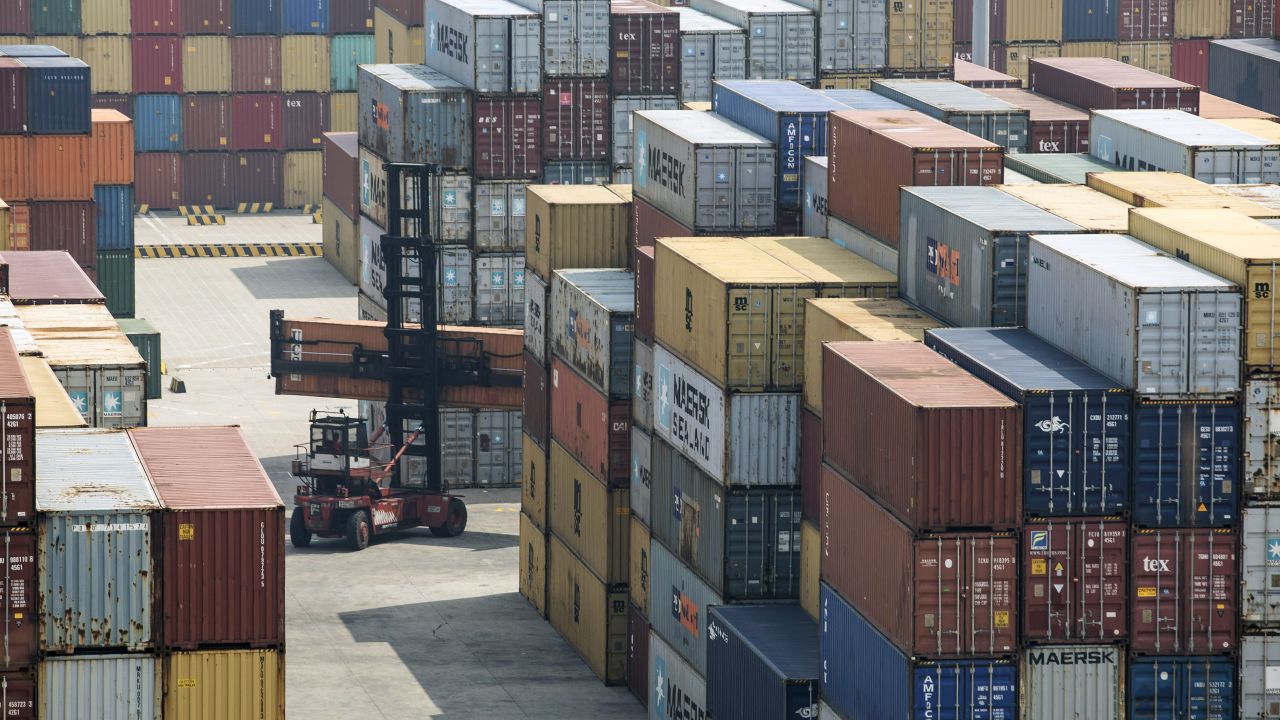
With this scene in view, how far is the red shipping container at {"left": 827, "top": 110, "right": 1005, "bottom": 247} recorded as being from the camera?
60.1m

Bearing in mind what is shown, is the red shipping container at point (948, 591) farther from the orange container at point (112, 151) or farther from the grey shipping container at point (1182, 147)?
the orange container at point (112, 151)

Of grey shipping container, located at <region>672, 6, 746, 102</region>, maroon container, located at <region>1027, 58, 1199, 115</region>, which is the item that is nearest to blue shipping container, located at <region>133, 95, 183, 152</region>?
grey shipping container, located at <region>672, 6, 746, 102</region>

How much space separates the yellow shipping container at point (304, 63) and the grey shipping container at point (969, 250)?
85.3m

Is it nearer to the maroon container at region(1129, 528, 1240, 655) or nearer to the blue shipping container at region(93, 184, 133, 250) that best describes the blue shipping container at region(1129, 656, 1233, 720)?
the maroon container at region(1129, 528, 1240, 655)

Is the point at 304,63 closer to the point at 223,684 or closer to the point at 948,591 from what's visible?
the point at 223,684

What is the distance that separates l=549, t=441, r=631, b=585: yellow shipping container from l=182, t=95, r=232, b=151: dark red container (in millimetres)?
71275

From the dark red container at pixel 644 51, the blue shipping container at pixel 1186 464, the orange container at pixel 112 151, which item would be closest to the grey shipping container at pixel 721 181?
the dark red container at pixel 644 51

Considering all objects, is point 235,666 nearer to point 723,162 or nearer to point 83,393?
point 83,393

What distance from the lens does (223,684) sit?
4547cm

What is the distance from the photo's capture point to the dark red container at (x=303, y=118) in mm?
141000

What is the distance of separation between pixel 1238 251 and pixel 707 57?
4246 centimetres

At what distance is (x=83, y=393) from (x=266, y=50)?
79.9 metres

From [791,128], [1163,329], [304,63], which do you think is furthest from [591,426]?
[304,63]

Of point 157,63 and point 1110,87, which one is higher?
point 1110,87
